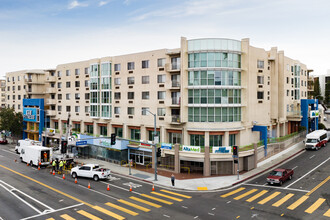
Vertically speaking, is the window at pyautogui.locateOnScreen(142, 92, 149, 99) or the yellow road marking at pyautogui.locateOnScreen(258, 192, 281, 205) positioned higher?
the window at pyautogui.locateOnScreen(142, 92, 149, 99)

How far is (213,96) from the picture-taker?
122 ft

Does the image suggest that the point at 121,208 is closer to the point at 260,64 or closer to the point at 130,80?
the point at 130,80

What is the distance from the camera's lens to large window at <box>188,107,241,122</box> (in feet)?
122

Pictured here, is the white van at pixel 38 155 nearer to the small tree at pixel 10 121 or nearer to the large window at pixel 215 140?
the small tree at pixel 10 121

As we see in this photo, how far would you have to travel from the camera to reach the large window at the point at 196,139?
124ft

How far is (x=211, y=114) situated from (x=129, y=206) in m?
18.2

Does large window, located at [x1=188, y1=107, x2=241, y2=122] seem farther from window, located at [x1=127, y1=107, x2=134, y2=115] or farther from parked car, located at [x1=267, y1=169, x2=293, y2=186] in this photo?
window, located at [x1=127, y1=107, x2=134, y2=115]

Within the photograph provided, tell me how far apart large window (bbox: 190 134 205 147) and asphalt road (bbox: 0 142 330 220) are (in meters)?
8.42

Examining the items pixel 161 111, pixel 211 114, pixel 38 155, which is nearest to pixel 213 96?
pixel 211 114

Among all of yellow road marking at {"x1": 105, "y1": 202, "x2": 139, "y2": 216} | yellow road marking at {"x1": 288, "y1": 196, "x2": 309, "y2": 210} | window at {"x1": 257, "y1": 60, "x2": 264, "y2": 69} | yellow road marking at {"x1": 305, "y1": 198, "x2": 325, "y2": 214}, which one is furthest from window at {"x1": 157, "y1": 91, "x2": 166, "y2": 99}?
yellow road marking at {"x1": 305, "y1": 198, "x2": 325, "y2": 214}

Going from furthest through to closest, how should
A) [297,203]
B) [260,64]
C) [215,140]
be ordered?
[260,64]
[215,140]
[297,203]

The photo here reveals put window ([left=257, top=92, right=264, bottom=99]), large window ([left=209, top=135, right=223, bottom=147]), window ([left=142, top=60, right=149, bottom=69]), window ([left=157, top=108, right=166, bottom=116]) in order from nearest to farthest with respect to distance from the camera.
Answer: large window ([left=209, top=135, right=223, bottom=147])
window ([left=157, top=108, right=166, bottom=116])
window ([left=142, top=60, right=149, bottom=69])
window ([left=257, top=92, right=264, bottom=99])

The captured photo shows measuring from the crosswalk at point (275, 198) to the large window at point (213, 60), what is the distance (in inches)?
667

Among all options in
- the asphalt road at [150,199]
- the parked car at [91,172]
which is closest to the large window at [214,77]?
the asphalt road at [150,199]
